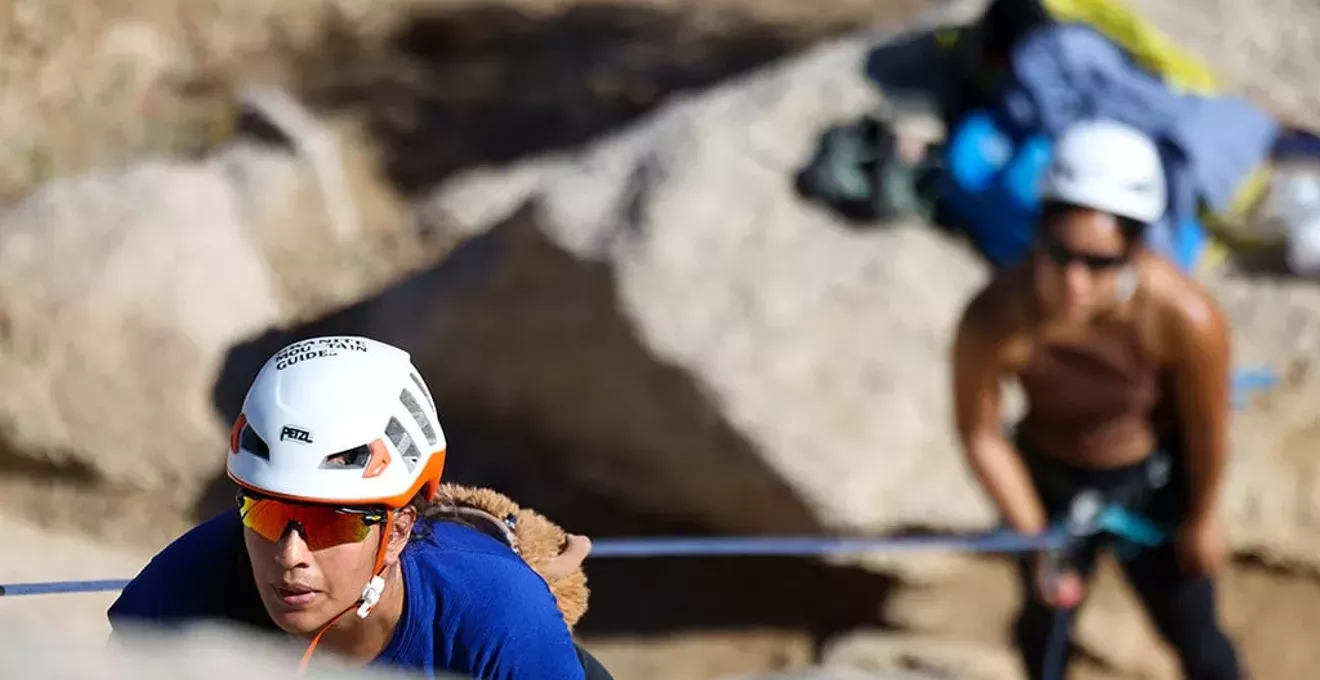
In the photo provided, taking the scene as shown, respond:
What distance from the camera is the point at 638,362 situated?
5.41 m

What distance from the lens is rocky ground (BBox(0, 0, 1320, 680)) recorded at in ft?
17.2

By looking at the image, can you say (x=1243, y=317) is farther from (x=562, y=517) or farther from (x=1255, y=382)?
(x=562, y=517)

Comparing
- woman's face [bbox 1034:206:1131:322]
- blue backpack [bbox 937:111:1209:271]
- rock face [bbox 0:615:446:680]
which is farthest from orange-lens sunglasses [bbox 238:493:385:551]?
blue backpack [bbox 937:111:1209:271]

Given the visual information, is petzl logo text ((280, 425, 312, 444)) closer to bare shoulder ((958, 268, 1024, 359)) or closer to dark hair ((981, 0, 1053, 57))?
bare shoulder ((958, 268, 1024, 359))

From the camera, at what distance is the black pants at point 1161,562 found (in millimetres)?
3875

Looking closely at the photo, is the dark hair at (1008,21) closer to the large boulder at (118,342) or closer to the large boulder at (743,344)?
the large boulder at (743,344)

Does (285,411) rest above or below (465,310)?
above

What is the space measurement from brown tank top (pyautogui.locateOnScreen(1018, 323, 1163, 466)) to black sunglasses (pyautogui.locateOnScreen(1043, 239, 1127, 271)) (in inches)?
7.4

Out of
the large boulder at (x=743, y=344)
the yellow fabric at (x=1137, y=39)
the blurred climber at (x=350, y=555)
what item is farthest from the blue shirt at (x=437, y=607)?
the yellow fabric at (x=1137, y=39)

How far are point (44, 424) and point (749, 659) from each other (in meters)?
2.93

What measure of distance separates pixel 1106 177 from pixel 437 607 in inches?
84.9

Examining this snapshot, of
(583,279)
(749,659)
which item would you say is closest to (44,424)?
(583,279)

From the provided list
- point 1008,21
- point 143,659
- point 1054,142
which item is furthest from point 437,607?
point 1008,21

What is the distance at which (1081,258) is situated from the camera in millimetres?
3594
